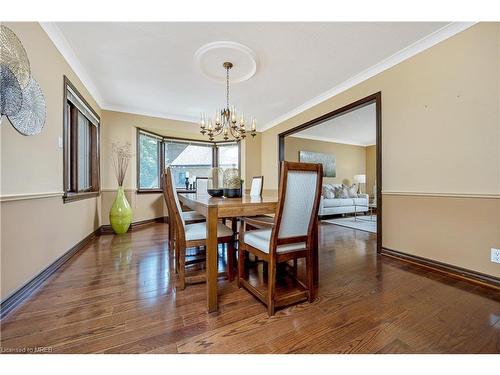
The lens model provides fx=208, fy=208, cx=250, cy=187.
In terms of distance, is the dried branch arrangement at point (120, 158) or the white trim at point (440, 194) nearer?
the white trim at point (440, 194)

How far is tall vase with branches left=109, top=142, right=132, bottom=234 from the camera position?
11.6 ft

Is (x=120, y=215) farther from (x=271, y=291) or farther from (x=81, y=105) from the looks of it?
(x=271, y=291)

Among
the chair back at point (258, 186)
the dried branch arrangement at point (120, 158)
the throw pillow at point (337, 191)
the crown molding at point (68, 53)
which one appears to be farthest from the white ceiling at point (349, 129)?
the crown molding at point (68, 53)

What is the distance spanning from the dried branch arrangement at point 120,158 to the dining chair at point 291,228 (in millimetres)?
3482

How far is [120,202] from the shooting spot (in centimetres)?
360

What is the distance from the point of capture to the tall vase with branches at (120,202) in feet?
11.6

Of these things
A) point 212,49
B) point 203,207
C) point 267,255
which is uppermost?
point 212,49

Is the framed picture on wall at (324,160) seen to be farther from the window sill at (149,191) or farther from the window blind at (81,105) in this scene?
the window blind at (81,105)

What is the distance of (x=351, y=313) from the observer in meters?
1.36

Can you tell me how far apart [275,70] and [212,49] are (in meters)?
0.88

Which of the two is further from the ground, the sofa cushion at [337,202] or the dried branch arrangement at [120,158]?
the dried branch arrangement at [120,158]

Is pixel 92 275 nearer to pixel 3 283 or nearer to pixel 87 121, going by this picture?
pixel 3 283

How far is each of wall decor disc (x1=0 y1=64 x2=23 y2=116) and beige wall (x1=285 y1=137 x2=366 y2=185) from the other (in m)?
5.10

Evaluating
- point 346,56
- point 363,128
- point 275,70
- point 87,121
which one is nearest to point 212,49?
point 275,70
